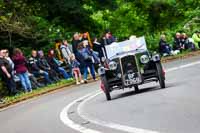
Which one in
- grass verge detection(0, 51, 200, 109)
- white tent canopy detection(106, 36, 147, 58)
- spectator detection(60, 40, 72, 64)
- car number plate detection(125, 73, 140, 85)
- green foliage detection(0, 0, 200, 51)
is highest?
green foliage detection(0, 0, 200, 51)

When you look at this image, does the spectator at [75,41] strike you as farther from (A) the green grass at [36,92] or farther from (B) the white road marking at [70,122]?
(B) the white road marking at [70,122]

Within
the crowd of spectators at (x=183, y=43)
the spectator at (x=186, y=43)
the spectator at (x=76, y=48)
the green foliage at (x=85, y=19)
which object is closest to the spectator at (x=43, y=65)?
the spectator at (x=76, y=48)

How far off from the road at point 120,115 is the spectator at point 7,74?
6177 millimetres

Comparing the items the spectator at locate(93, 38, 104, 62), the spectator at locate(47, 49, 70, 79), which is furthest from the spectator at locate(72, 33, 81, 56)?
the spectator at locate(93, 38, 104, 62)

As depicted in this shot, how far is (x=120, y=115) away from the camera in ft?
45.8

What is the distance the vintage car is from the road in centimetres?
55

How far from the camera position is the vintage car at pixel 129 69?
1912 cm

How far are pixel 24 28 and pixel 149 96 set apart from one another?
17.6 m

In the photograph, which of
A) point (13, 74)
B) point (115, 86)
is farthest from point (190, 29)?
point (115, 86)

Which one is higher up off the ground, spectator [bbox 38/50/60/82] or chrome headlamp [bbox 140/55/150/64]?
spectator [bbox 38/50/60/82]

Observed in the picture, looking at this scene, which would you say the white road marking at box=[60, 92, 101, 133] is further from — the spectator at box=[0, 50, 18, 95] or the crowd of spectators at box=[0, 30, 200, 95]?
the crowd of spectators at box=[0, 30, 200, 95]

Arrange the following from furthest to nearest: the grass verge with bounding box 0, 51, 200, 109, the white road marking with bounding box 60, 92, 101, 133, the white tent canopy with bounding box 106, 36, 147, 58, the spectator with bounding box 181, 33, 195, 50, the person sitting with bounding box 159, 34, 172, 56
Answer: the spectator with bounding box 181, 33, 195, 50 → the person sitting with bounding box 159, 34, 172, 56 → the grass verge with bounding box 0, 51, 200, 109 → the white tent canopy with bounding box 106, 36, 147, 58 → the white road marking with bounding box 60, 92, 101, 133

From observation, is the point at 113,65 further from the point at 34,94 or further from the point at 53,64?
the point at 53,64

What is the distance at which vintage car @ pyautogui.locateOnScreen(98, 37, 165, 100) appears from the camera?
19.1 m
